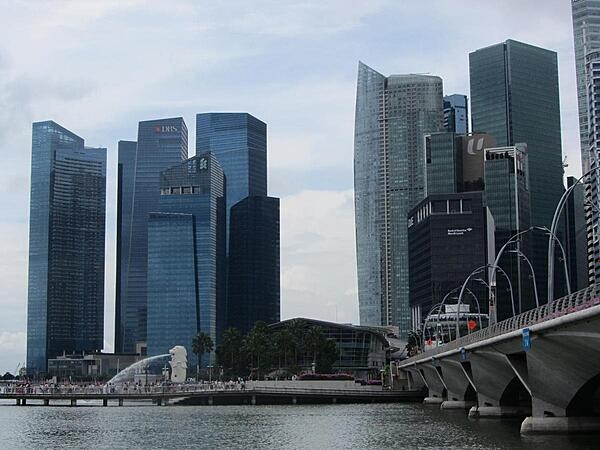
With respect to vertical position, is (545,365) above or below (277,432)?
above

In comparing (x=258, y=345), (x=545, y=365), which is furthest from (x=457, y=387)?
(x=258, y=345)

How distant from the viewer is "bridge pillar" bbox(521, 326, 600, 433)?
59938 mm

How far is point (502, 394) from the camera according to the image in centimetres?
9156

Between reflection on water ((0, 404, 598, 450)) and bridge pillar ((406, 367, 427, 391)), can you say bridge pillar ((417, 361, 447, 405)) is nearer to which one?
bridge pillar ((406, 367, 427, 391))

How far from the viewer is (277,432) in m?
79.1

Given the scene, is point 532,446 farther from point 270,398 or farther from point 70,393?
point 70,393

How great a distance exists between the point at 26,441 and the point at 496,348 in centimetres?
3549

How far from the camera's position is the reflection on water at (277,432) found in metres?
65.6

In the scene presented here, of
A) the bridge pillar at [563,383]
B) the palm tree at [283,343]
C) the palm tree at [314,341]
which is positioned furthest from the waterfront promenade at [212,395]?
the bridge pillar at [563,383]

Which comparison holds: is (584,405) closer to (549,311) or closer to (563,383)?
(563,383)

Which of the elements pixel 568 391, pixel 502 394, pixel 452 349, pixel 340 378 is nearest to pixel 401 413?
pixel 452 349

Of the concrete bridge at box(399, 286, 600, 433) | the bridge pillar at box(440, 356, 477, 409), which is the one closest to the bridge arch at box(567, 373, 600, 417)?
the concrete bridge at box(399, 286, 600, 433)

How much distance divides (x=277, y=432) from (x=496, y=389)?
73.4ft

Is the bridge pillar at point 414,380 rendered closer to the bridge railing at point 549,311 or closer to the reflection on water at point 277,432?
the reflection on water at point 277,432
